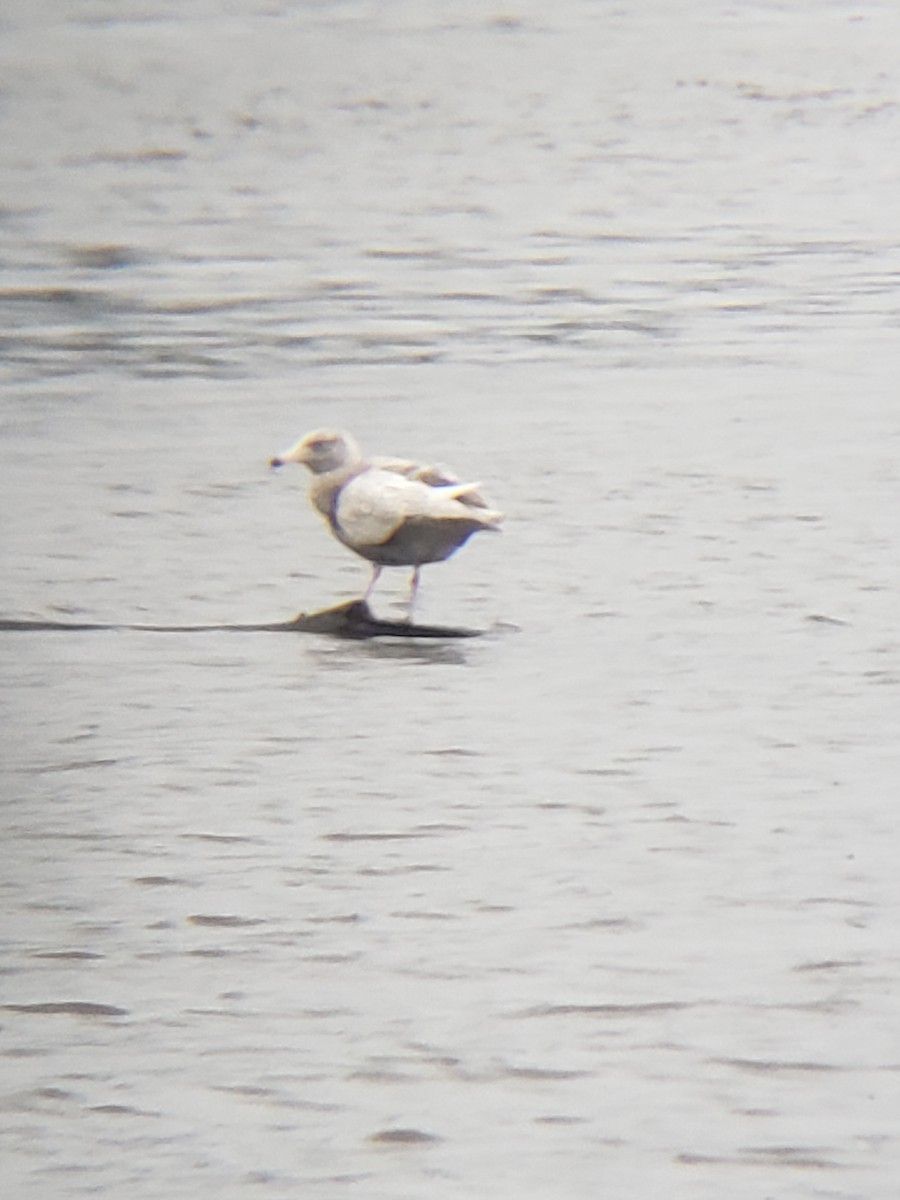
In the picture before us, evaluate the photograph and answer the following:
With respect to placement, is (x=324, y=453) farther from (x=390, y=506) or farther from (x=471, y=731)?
(x=471, y=731)

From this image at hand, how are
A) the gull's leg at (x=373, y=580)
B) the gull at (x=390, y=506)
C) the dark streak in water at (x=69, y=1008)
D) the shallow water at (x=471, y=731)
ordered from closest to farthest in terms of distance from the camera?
the shallow water at (x=471, y=731) < the dark streak in water at (x=69, y=1008) < the gull at (x=390, y=506) < the gull's leg at (x=373, y=580)

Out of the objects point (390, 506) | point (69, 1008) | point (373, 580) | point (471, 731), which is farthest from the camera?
point (373, 580)

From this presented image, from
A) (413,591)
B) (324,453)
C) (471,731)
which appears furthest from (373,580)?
(471,731)

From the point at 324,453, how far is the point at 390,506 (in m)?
0.26

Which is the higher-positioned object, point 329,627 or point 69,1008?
point 69,1008

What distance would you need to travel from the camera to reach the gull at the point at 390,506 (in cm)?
545

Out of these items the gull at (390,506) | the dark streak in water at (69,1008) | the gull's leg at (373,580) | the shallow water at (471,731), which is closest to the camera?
the shallow water at (471,731)

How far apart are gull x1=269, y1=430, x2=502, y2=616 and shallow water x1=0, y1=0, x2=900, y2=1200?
0.21 metres

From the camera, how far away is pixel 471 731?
15.9ft

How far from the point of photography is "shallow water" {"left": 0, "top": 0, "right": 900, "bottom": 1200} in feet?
10.6

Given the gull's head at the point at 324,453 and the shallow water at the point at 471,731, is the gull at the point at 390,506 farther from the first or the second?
the shallow water at the point at 471,731

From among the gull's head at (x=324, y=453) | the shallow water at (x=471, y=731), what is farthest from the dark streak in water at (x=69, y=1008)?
the gull's head at (x=324, y=453)

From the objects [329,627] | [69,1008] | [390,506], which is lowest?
[329,627]

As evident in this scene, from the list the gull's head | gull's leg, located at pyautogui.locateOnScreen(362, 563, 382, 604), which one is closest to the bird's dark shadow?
gull's leg, located at pyautogui.locateOnScreen(362, 563, 382, 604)
